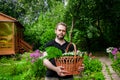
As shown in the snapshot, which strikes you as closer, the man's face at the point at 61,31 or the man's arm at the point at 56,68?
the man's arm at the point at 56,68

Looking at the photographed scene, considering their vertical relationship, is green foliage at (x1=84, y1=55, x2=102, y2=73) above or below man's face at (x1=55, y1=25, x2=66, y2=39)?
below

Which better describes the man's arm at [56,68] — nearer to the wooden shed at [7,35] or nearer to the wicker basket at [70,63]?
the wicker basket at [70,63]

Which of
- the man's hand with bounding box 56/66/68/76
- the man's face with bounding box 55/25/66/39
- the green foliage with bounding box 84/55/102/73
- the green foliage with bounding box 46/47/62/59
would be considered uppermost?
the man's face with bounding box 55/25/66/39

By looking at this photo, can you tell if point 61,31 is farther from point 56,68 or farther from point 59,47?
point 56,68

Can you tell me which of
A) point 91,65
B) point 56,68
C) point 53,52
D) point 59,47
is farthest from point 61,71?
point 91,65

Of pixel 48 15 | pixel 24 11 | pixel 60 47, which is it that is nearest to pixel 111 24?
pixel 48 15

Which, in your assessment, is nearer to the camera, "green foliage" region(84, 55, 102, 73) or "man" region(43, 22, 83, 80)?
"man" region(43, 22, 83, 80)

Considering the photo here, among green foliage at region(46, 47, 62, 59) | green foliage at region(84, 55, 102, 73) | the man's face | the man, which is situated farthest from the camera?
green foliage at region(84, 55, 102, 73)

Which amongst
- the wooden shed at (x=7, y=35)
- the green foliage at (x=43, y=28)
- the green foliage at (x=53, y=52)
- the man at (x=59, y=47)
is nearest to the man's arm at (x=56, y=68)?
the man at (x=59, y=47)

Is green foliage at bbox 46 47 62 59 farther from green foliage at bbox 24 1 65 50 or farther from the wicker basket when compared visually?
green foliage at bbox 24 1 65 50

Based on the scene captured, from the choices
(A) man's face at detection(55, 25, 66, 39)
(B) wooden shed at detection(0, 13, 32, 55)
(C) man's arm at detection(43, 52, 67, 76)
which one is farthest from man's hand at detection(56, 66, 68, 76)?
(B) wooden shed at detection(0, 13, 32, 55)

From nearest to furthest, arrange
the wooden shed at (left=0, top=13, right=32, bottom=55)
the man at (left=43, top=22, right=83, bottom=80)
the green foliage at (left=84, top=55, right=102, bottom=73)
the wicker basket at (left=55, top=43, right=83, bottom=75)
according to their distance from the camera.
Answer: the wicker basket at (left=55, top=43, right=83, bottom=75), the man at (left=43, top=22, right=83, bottom=80), the green foliage at (left=84, top=55, right=102, bottom=73), the wooden shed at (left=0, top=13, right=32, bottom=55)

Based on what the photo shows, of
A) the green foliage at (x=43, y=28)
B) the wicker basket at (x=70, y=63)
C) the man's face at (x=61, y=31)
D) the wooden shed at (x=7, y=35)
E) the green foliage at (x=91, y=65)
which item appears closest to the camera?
the wicker basket at (x=70, y=63)

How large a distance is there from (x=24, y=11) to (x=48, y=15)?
8.01 meters
